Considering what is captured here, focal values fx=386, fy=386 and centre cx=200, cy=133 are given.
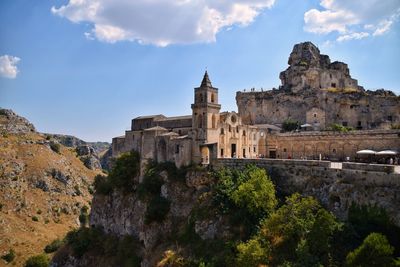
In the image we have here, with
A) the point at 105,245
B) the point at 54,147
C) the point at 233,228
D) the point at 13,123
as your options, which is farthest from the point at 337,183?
the point at 13,123

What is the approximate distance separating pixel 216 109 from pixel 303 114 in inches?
811

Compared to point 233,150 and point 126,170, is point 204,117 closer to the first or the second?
point 233,150

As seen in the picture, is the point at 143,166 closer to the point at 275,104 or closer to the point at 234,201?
the point at 234,201

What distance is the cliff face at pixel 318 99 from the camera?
183ft

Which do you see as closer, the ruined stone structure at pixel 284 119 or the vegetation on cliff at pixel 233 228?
the vegetation on cliff at pixel 233 228

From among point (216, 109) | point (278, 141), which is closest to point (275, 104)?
point (278, 141)

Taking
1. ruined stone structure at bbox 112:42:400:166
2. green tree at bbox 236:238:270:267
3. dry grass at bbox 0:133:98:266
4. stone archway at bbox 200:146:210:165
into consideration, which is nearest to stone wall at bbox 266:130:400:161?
ruined stone structure at bbox 112:42:400:166

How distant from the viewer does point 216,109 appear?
44.6 metres

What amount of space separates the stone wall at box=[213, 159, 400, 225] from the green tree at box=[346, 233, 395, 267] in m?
4.36

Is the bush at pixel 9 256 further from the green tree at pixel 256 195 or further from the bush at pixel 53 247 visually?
the green tree at pixel 256 195

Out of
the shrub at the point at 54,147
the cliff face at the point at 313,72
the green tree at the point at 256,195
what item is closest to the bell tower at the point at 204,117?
the green tree at the point at 256,195

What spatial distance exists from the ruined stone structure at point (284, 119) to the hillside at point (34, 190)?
1232 inches

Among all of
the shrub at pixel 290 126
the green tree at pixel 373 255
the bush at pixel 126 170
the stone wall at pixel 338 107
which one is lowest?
the green tree at pixel 373 255

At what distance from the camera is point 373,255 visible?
74.1 feet
